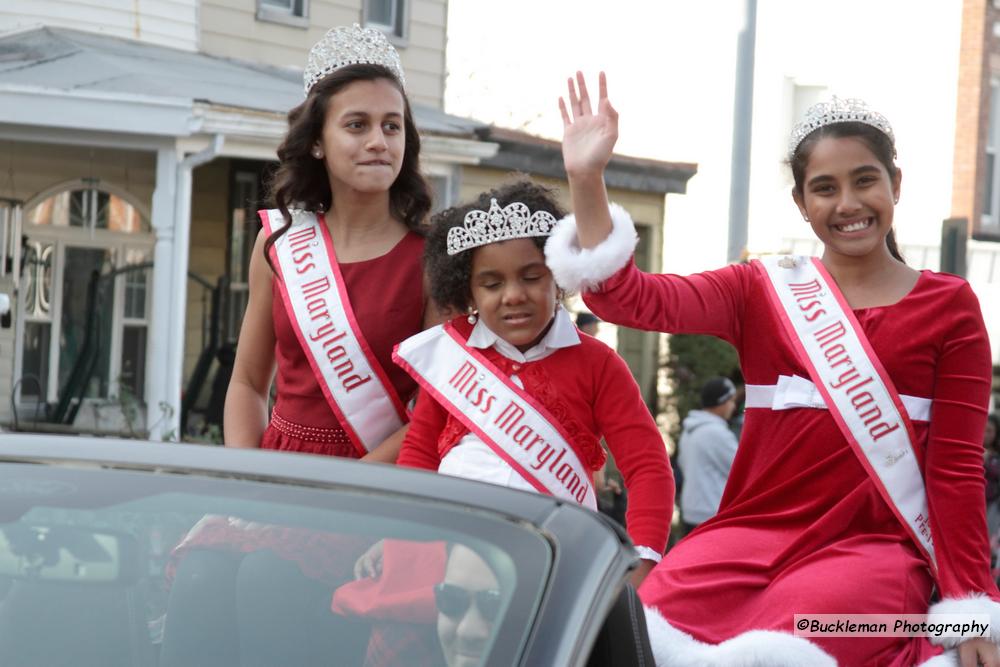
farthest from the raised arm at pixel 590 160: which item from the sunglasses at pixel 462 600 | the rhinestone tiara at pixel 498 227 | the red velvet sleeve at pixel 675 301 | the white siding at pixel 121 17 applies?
the white siding at pixel 121 17

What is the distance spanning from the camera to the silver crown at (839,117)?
336 cm

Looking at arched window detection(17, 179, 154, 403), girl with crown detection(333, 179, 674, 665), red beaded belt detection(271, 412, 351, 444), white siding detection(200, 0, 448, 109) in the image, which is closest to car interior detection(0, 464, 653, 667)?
girl with crown detection(333, 179, 674, 665)

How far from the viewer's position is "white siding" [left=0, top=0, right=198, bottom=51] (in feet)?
43.0

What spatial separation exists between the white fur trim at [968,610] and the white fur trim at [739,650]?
257 millimetres

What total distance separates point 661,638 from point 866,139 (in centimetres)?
111

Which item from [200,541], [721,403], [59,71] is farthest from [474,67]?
[200,541]

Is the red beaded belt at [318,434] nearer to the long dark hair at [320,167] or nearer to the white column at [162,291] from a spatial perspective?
the long dark hair at [320,167]

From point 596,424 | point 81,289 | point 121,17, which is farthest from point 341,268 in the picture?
point 121,17

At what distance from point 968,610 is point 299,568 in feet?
4.43

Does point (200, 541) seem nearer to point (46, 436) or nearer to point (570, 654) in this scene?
point (46, 436)

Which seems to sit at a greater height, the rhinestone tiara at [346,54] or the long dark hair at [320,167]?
the rhinestone tiara at [346,54]

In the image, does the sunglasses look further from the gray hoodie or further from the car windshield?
the gray hoodie

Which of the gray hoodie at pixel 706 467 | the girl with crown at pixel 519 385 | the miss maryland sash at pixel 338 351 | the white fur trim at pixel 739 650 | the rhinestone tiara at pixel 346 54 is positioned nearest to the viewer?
the white fur trim at pixel 739 650

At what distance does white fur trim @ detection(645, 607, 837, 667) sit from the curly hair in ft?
3.13
